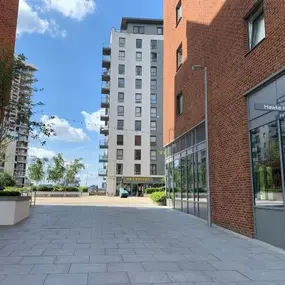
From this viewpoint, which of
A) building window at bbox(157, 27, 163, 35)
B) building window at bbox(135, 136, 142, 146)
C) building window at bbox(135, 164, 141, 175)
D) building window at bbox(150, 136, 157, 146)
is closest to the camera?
building window at bbox(135, 164, 141, 175)

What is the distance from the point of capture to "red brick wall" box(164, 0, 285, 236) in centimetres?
868

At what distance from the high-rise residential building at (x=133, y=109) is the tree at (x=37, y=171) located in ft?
37.9

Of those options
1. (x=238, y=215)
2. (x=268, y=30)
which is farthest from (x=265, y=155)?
(x=268, y=30)

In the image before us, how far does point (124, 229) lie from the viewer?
10.6m

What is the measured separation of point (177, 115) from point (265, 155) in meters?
9.80

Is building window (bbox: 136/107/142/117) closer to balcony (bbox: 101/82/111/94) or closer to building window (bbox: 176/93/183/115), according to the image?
balcony (bbox: 101/82/111/94)

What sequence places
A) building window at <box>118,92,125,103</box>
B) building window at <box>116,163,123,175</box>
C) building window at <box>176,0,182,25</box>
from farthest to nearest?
1. building window at <box>118,92,125,103</box>
2. building window at <box>116,163,123,175</box>
3. building window at <box>176,0,182,25</box>

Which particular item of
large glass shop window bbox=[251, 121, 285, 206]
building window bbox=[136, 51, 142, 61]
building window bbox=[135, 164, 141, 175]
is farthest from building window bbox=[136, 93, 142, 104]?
large glass shop window bbox=[251, 121, 285, 206]

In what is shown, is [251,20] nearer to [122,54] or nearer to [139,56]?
[122,54]

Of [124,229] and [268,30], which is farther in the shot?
[124,229]

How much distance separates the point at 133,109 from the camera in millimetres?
59094

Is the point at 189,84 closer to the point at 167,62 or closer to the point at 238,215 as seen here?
the point at 167,62

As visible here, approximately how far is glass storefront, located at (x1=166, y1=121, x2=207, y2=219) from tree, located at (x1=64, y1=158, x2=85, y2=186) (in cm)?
3208

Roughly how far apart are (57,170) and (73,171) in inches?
134
